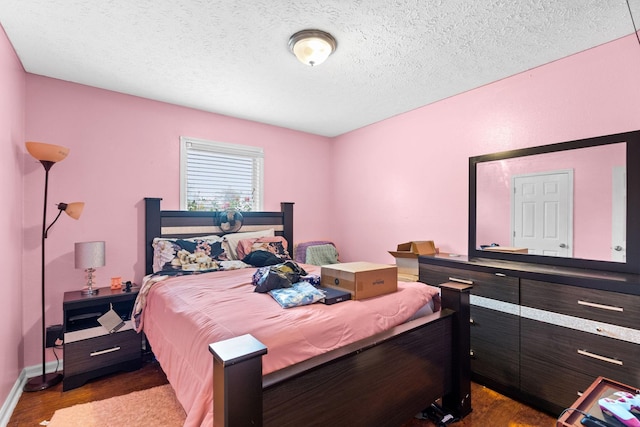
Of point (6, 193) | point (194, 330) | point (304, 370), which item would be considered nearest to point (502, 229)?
point (304, 370)

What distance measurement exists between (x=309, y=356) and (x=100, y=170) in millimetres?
2716

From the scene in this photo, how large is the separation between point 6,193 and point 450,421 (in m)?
3.26

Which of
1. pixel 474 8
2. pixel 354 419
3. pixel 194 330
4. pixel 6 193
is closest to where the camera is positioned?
pixel 354 419

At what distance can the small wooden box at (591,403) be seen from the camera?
1203mm

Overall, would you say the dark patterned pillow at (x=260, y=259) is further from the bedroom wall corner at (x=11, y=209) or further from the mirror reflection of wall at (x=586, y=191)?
the mirror reflection of wall at (x=586, y=191)

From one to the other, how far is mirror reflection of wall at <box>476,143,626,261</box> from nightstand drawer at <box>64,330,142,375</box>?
3250 millimetres

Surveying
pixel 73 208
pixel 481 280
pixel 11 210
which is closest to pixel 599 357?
pixel 481 280

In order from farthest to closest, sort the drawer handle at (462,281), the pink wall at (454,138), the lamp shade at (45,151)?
the drawer handle at (462,281), the lamp shade at (45,151), the pink wall at (454,138)

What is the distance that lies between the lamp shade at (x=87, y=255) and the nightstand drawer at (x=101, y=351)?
59cm

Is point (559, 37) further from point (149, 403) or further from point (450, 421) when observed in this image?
point (149, 403)

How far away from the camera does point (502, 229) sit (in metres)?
2.61

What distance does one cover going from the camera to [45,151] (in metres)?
2.31

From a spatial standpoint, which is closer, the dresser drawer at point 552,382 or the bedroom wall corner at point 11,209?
the dresser drawer at point 552,382

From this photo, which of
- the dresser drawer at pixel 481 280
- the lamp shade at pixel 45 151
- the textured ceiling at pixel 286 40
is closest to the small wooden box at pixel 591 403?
the dresser drawer at pixel 481 280
